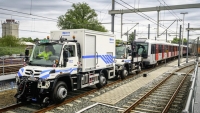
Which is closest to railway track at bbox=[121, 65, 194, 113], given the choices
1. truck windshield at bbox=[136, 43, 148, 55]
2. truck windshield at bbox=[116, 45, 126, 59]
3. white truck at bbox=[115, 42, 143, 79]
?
white truck at bbox=[115, 42, 143, 79]

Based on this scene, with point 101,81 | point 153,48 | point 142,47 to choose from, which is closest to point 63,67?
point 101,81

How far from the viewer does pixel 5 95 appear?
10.2 metres

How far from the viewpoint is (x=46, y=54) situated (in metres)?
9.04

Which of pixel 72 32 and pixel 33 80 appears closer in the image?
pixel 33 80

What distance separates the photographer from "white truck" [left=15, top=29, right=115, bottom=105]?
8141 mm

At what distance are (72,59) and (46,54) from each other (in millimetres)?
1290

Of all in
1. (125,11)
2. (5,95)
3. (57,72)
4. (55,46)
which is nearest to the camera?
(57,72)

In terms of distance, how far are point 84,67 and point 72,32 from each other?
1.97 metres

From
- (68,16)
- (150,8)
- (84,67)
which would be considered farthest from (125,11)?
(68,16)

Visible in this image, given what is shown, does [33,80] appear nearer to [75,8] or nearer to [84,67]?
[84,67]

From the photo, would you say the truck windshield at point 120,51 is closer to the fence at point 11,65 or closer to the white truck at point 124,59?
the white truck at point 124,59

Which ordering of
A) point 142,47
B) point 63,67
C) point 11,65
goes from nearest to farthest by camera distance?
point 63,67 → point 11,65 → point 142,47

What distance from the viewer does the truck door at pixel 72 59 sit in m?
9.45

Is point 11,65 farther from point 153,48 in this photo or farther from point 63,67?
point 153,48
